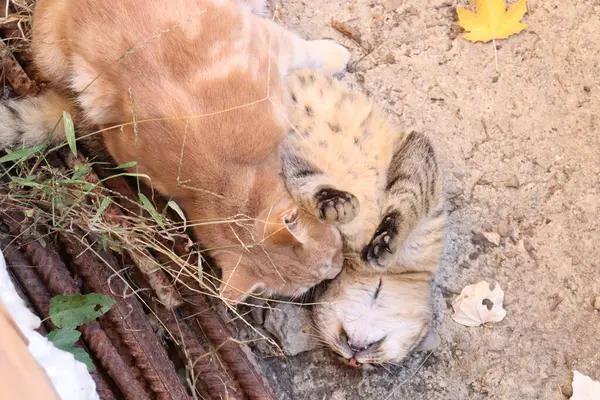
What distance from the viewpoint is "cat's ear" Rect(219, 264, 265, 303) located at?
256 centimetres

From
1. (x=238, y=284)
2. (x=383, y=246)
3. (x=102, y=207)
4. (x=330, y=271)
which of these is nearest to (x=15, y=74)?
(x=102, y=207)

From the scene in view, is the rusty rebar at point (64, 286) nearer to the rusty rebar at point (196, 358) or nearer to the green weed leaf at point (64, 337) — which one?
the green weed leaf at point (64, 337)

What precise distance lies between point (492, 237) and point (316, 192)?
1.00 m

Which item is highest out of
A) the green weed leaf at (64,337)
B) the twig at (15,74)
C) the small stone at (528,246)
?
the twig at (15,74)

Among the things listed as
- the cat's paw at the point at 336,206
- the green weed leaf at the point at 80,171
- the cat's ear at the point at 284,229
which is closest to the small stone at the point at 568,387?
the cat's paw at the point at 336,206

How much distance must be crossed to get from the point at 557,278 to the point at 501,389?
0.59 m

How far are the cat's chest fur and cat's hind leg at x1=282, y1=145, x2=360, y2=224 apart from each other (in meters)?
0.04

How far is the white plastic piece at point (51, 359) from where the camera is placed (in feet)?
5.96

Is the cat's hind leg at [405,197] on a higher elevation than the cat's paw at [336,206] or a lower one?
lower

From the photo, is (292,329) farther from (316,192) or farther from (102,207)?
(102,207)

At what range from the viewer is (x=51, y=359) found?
1872mm

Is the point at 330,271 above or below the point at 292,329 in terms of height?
above

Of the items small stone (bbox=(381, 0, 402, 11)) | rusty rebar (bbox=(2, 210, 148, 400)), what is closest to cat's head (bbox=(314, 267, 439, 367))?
rusty rebar (bbox=(2, 210, 148, 400))

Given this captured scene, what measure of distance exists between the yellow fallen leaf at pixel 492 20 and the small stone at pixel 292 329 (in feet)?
5.44
